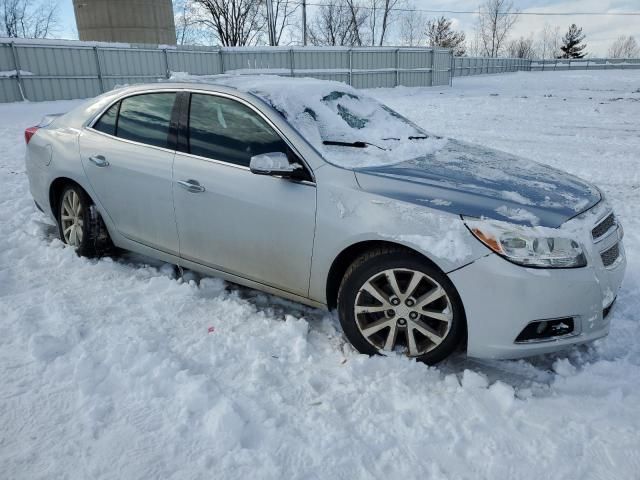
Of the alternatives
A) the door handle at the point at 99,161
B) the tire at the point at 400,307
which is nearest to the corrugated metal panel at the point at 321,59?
the door handle at the point at 99,161

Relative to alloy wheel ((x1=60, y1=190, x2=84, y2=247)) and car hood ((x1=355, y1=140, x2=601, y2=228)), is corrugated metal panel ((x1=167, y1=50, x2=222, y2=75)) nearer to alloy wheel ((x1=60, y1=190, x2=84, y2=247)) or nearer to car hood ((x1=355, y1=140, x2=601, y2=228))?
alloy wheel ((x1=60, y1=190, x2=84, y2=247))

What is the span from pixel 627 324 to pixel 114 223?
379cm

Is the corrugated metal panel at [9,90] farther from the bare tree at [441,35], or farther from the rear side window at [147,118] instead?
the bare tree at [441,35]

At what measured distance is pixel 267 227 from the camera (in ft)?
9.99

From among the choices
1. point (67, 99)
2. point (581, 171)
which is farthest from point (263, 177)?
point (67, 99)

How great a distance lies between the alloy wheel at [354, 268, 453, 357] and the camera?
2.65 metres

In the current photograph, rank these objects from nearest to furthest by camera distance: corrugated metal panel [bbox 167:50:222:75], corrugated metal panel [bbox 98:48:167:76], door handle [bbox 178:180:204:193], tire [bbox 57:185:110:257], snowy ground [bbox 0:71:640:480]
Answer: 1. snowy ground [bbox 0:71:640:480]
2. door handle [bbox 178:180:204:193]
3. tire [bbox 57:185:110:257]
4. corrugated metal panel [bbox 98:48:167:76]
5. corrugated metal panel [bbox 167:50:222:75]

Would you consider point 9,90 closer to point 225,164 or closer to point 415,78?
point 225,164

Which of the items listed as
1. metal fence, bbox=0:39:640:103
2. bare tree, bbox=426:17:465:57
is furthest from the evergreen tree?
metal fence, bbox=0:39:640:103

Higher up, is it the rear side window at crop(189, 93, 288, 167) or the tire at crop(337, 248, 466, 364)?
the rear side window at crop(189, 93, 288, 167)

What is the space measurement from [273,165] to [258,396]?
1.30 metres

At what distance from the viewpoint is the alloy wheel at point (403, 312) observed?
265 cm

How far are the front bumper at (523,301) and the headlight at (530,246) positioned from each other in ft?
0.13

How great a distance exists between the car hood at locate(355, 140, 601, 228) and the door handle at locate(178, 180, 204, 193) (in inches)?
43.5
